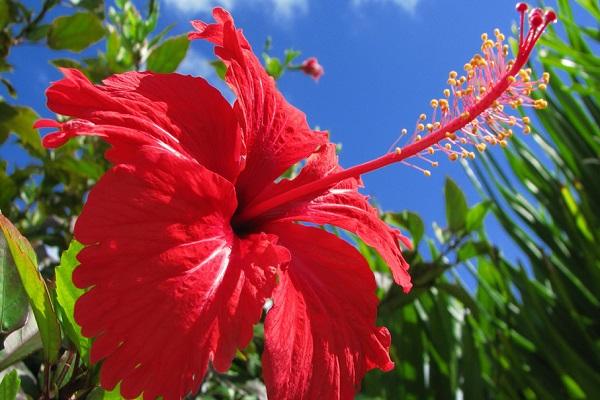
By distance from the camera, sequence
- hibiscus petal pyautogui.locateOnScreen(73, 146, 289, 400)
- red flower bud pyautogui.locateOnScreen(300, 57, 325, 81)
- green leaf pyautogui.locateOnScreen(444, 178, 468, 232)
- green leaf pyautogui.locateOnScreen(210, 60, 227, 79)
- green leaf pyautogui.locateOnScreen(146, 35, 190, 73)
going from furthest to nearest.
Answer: red flower bud pyautogui.locateOnScreen(300, 57, 325, 81), green leaf pyautogui.locateOnScreen(444, 178, 468, 232), green leaf pyautogui.locateOnScreen(210, 60, 227, 79), green leaf pyautogui.locateOnScreen(146, 35, 190, 73), hibiscus petal pyautogui.locateOnScreen(73, 146, 289, 400)

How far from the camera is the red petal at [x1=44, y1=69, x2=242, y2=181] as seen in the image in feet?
1.78

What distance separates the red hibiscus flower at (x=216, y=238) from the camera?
18.1 inches

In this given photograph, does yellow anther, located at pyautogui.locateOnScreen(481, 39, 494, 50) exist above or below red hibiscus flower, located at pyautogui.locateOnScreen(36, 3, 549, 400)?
above

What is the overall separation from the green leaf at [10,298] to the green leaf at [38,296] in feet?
0.09

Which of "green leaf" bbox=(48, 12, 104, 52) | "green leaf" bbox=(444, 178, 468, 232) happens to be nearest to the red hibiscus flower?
"green leaf" bbox=(48, 12, 104, 52)

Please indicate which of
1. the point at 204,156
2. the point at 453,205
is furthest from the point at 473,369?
the point at 204,156

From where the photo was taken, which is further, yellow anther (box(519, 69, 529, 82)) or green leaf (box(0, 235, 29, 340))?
yellow anther (box(519, 69, 529, 82))

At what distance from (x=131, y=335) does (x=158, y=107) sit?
0.23m

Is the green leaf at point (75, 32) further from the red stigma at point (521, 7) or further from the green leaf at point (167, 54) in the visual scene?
the red stigma at point (521, 7)

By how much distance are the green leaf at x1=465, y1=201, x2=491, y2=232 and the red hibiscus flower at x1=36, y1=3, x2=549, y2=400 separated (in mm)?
949

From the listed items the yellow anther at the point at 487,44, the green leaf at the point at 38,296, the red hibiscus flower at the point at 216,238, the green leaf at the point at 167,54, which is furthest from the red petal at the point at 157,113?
the green leaf at the point at 167,54

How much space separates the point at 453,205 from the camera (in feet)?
5.45

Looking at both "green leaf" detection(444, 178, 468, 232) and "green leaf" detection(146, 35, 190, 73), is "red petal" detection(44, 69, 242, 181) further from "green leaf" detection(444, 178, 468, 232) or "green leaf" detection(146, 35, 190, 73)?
"green leaf" detection(444, 178, 468, 232)

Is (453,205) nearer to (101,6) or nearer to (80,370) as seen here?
(101,6)
